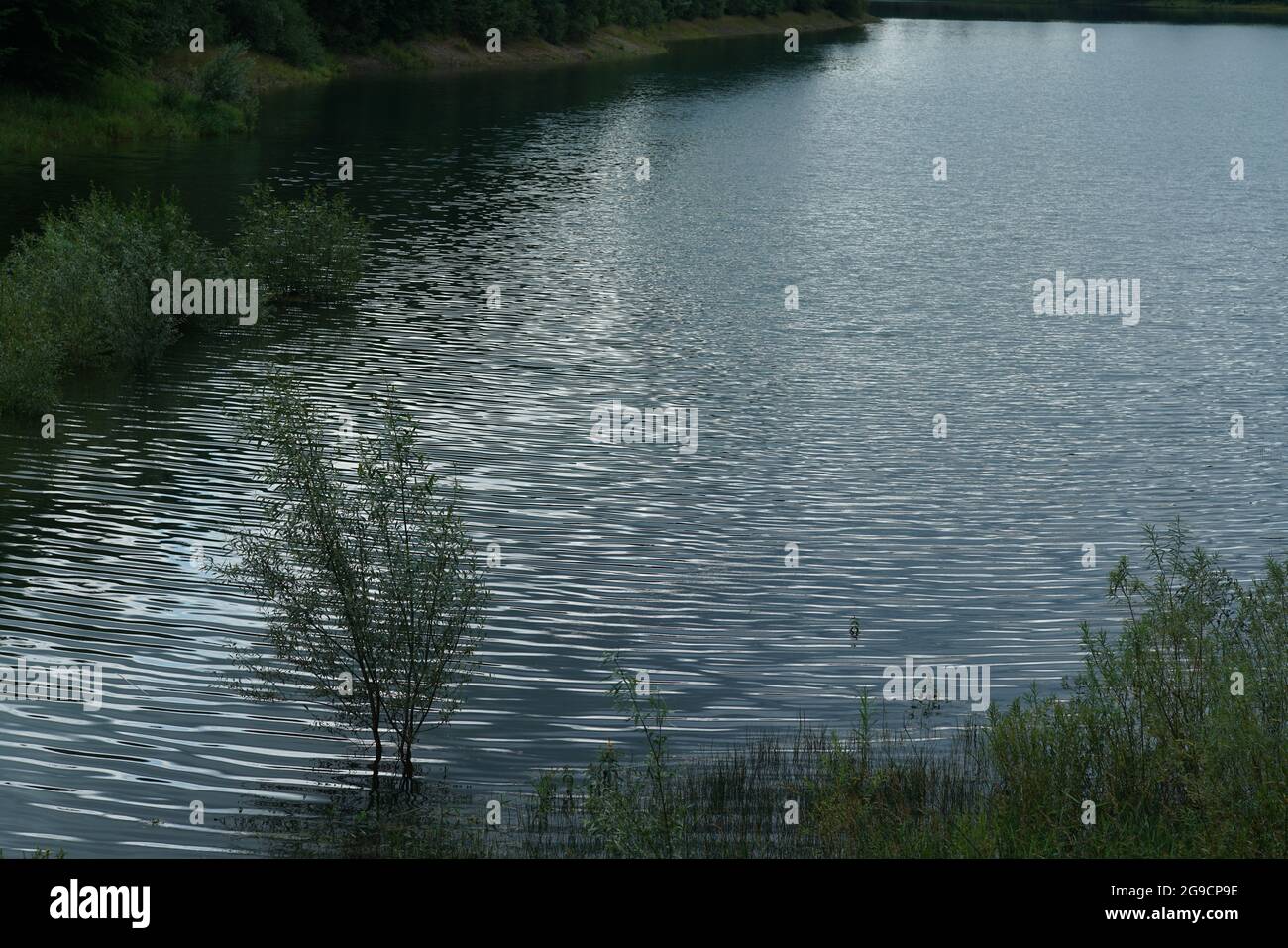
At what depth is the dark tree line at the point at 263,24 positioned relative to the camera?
5112 cm

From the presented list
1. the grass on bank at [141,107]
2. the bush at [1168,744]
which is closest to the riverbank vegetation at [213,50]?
the grass on bank at [141,107]

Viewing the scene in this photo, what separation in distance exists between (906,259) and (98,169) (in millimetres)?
26826

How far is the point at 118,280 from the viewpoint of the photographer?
2577cm

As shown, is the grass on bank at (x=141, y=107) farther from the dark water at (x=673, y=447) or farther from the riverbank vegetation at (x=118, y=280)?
the riverbank vegetation at (x=118, y=280)

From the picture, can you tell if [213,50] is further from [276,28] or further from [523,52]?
[523,52]

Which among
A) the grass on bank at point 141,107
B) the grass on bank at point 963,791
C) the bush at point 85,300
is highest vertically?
the grass on bank at point 141,107

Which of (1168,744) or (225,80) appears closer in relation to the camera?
(1168,744)

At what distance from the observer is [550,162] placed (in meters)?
56.3

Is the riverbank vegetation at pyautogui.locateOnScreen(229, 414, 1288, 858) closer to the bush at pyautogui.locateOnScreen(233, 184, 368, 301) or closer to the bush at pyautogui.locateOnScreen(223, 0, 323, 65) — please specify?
the bush at pyautogui.locateOnScreen(233, 184, 368, 301)

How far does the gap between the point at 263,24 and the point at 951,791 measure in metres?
71.1

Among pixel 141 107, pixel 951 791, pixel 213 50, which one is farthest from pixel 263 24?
pixel 951 791

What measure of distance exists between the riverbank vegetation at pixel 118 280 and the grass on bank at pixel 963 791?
1376cm

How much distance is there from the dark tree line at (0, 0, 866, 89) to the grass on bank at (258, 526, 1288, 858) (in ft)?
Result: 149
